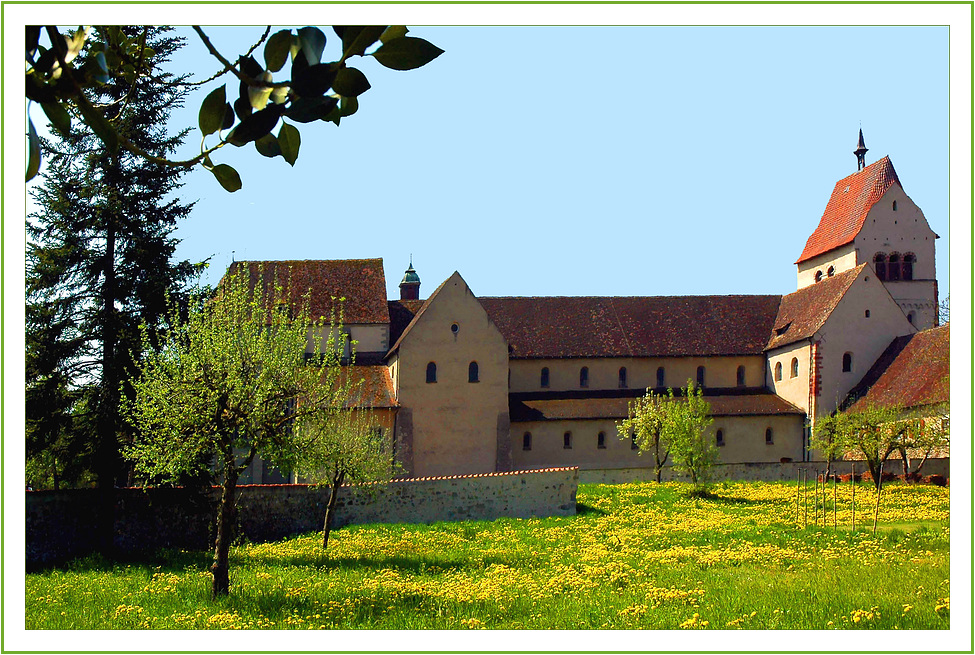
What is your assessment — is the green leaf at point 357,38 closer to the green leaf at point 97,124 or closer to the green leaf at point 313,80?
the green leaf at point 313,80

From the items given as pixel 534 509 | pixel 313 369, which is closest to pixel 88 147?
pixel 313 369

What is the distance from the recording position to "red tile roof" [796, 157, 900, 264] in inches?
2286

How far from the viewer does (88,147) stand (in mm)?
29031

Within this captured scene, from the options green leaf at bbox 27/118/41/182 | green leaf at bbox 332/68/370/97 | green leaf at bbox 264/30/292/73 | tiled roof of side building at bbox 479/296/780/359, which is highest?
tiled roof of side building at bbox 479/296/780/359

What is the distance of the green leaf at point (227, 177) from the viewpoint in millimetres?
3933

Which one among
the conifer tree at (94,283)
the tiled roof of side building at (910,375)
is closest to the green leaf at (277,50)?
the conifer tree at (94,283)

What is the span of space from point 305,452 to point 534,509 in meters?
12.6

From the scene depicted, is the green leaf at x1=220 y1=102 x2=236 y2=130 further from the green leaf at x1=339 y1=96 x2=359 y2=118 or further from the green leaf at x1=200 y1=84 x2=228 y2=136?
the green leaf at x1=339 y1=96 x2=359 y2=118

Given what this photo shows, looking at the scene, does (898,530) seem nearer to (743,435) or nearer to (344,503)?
(344,503)

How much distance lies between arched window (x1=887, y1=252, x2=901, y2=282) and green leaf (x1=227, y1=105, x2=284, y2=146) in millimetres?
59163

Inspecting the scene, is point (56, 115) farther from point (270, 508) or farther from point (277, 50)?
point (270, 508)

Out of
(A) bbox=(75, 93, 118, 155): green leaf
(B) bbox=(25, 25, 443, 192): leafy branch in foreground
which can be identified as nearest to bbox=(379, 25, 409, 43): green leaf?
(B) bbox=(25, 25, 443, 192): leafy branch in foreground

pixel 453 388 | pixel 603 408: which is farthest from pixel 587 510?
pixel 603 408

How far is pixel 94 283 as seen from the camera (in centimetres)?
3002
